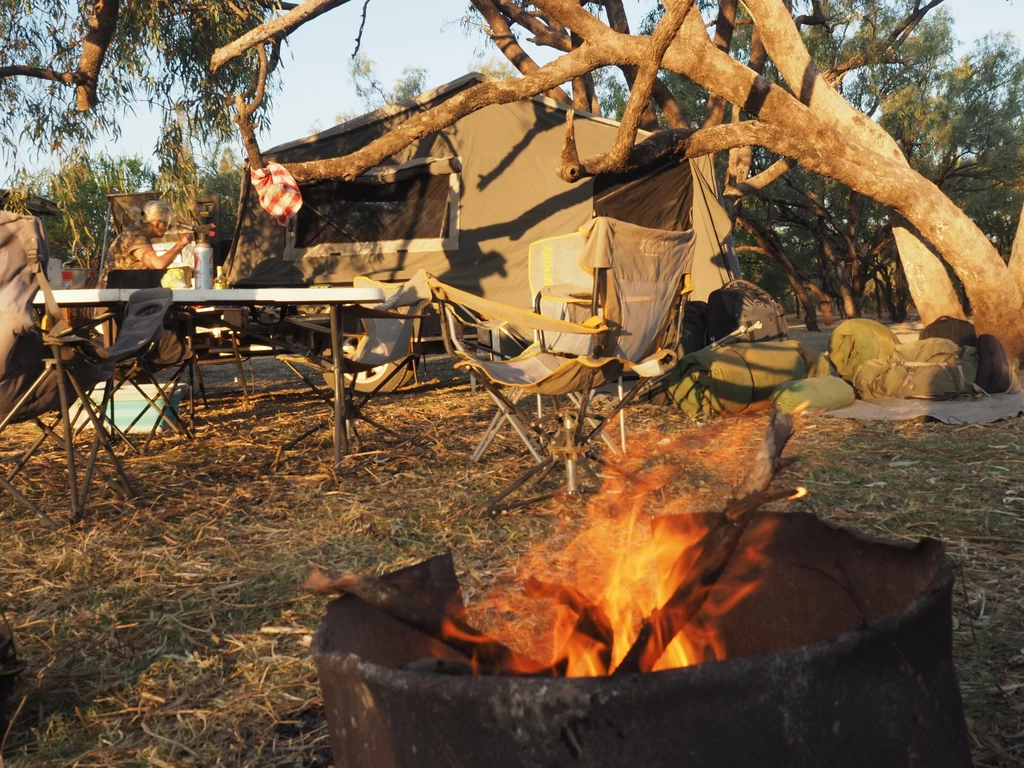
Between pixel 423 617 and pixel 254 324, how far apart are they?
12.9ft

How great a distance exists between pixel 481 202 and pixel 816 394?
401 centimetres

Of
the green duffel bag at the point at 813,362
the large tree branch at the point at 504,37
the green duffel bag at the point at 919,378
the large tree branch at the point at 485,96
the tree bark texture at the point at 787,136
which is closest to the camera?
the green duffel bag at the point at 919,378

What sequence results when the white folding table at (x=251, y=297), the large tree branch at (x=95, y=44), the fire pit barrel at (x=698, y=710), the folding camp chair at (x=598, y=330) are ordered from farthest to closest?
the large tree branch at (x=95, y=44)
the white folding table at (x=251, y=297)
the folding camp chair at (x=598, y=330)
the fire pit barrel at (x=698, y=710)

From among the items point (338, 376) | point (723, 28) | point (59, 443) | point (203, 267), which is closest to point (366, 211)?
point (203, 267)

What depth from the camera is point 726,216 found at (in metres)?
8.52

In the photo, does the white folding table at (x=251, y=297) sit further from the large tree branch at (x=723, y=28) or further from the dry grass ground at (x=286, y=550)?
the large tree branch at (x=723, y=28)

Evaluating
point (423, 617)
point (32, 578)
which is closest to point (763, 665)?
point (423, 617)

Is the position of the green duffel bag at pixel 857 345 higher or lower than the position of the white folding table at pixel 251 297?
lower

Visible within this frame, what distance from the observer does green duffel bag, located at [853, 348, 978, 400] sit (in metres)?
5.89

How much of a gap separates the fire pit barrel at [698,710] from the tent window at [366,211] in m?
7.67

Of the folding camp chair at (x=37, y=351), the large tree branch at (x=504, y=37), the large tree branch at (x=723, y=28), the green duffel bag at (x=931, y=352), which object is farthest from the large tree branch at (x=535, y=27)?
the folding camp chair at (x=37, y=351)

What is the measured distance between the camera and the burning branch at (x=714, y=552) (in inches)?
47.0

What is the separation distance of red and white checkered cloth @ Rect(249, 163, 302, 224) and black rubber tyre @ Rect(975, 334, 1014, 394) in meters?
5.84

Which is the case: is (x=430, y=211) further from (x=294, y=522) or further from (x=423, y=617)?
(x=423, y=617)
